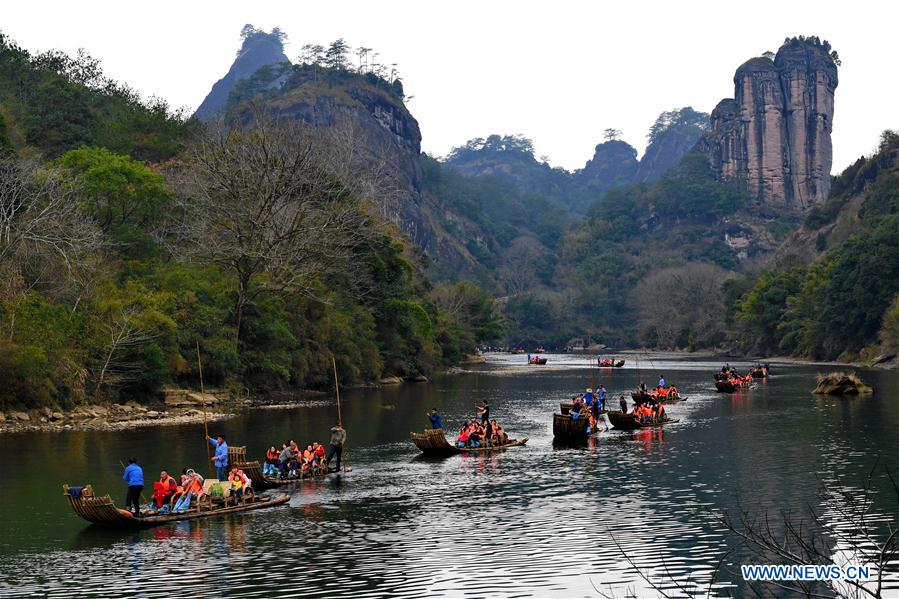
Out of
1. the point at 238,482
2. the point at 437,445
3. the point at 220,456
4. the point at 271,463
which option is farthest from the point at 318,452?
the point at 437,445

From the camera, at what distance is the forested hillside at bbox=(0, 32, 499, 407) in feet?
170

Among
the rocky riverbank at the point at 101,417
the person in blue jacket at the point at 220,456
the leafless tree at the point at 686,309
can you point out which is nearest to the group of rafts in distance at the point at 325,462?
the person in blue jacket at the point at 220,456

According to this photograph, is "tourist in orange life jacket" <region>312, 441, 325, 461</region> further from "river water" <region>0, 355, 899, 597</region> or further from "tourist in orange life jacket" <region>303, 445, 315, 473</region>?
"river water" <region>0, 355, 899, 597</region>

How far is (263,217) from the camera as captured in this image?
6406 cm

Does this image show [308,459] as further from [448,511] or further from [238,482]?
[448,511]

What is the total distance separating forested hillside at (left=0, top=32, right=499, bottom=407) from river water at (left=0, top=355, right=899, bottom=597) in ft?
23.8

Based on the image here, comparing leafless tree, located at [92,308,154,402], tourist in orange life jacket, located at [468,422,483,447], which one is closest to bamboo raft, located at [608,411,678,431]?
tourist in orange life jacket, located at [468,422,483,447]

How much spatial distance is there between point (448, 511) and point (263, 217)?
131ft

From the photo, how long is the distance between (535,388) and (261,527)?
53055 mm

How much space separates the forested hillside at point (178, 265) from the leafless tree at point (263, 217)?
6.3 inches

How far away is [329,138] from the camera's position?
102m

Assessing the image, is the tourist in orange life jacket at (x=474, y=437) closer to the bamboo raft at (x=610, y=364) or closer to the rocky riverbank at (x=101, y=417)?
the rocky riverbank at (x=101, y=417)

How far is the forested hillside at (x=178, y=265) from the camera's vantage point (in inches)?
2036

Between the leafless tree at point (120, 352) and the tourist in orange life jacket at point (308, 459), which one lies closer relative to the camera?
the tourist in orange life jacket at point (308, 459)
